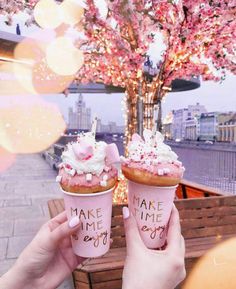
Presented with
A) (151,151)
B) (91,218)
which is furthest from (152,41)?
(91,218)

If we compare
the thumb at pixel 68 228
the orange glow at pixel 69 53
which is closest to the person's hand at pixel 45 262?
the thumb at pixel 68 228

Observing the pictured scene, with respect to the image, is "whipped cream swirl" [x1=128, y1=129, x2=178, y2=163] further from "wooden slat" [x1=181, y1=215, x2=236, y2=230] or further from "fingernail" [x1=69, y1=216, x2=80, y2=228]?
"wooden slat" [x1=181, y1=215, x2=236, y2=230]

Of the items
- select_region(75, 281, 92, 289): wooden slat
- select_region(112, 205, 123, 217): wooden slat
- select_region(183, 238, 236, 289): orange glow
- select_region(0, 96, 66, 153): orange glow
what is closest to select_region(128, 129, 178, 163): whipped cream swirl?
select_region(112, 205, 123, 217): wooden slat

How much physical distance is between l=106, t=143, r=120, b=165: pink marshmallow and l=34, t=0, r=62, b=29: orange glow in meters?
4.57

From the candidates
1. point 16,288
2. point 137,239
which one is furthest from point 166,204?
point 16,288

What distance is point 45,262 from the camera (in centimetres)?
199

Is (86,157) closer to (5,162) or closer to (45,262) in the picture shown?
(45,262)

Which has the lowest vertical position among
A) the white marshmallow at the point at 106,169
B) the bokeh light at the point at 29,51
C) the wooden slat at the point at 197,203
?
the wooden slat at the point at 197,203

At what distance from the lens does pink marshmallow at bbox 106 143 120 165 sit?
1.87 metres

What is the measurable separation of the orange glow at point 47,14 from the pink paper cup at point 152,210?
15.5 feet

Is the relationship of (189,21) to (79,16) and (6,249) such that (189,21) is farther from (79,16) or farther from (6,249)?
(6,249)

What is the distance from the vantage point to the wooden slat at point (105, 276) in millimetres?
3524

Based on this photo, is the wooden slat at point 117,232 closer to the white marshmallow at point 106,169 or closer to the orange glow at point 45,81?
the white marshmallow at point 106,169

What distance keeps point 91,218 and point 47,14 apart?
5.03 m
